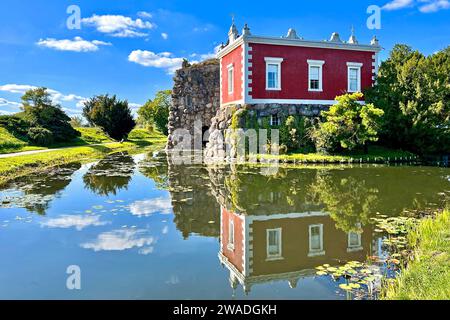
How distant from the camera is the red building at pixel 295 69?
64.5 feet

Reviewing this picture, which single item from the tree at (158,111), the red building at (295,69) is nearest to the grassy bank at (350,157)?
the red building at (295,69)

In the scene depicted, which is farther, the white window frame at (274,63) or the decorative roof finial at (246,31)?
the white window frame at (274,63)

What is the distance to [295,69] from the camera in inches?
797

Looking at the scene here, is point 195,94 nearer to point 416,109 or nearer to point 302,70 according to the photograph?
point 302,70

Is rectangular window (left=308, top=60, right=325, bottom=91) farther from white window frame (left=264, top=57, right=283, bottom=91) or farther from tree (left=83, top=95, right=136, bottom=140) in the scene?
tree (left=83, top=95, right=136, bottom=140)

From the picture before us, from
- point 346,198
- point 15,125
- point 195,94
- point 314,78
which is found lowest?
point 346,198

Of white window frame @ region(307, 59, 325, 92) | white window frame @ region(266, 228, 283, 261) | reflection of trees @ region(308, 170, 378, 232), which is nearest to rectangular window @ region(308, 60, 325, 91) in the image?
white window frame @ region(307, 59, 325, 92)

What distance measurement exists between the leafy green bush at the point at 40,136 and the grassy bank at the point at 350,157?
18.3m

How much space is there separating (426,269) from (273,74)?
16874 mm

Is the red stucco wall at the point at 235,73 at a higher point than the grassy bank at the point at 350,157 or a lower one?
higher

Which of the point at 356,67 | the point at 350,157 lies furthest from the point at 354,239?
the point at 356,67

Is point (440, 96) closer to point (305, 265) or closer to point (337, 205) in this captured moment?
point (337, 205)

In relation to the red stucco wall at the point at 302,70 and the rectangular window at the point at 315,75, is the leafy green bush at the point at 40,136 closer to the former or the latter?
the red stucco wall at the point at 302,70

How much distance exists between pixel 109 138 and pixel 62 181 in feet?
94.4
